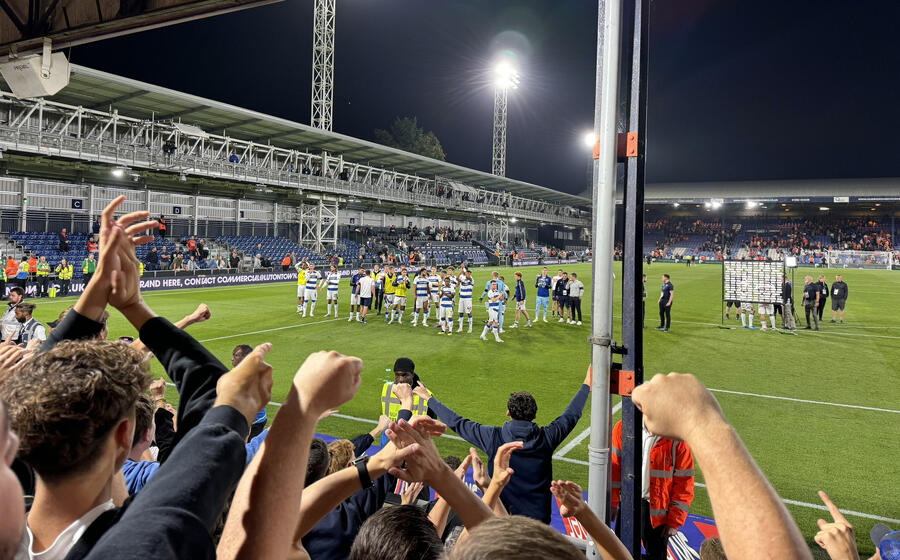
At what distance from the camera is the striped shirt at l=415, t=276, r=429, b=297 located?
19.7 meters

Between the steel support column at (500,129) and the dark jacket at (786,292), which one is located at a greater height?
the steel support column at (500,129)

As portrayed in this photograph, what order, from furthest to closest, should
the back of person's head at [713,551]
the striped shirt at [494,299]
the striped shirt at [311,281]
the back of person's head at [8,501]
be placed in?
1. the striped shirt at [311,281]
2. the striped shirt at [494,299]
3. the back of person's head at [713,551]
4. the back of person's head at [8,501]

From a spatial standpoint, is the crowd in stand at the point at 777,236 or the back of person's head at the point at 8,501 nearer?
the back of person's head at the point at 8,501

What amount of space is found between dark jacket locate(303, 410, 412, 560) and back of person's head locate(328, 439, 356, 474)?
719 millimetres

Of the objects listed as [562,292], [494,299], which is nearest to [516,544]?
[494,299]

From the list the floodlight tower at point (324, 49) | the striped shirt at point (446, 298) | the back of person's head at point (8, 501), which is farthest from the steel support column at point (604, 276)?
the floodlight tower at point (324, 49)

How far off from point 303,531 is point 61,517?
854 millimetres

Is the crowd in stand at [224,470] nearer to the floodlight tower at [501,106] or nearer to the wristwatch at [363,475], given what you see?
the wristwatch at [363,475]

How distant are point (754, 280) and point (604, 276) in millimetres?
16729

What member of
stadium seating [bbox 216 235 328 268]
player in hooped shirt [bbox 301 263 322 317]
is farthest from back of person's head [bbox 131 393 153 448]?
stadium seating [bbox 216 235 328 268]

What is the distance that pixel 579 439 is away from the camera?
27.6 feet

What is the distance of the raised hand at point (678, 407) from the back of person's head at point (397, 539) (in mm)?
805

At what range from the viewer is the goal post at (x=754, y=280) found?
16812mm

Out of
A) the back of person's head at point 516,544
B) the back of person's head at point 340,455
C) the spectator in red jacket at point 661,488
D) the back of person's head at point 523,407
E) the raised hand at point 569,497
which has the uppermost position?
the back of person's head at point 516,544
